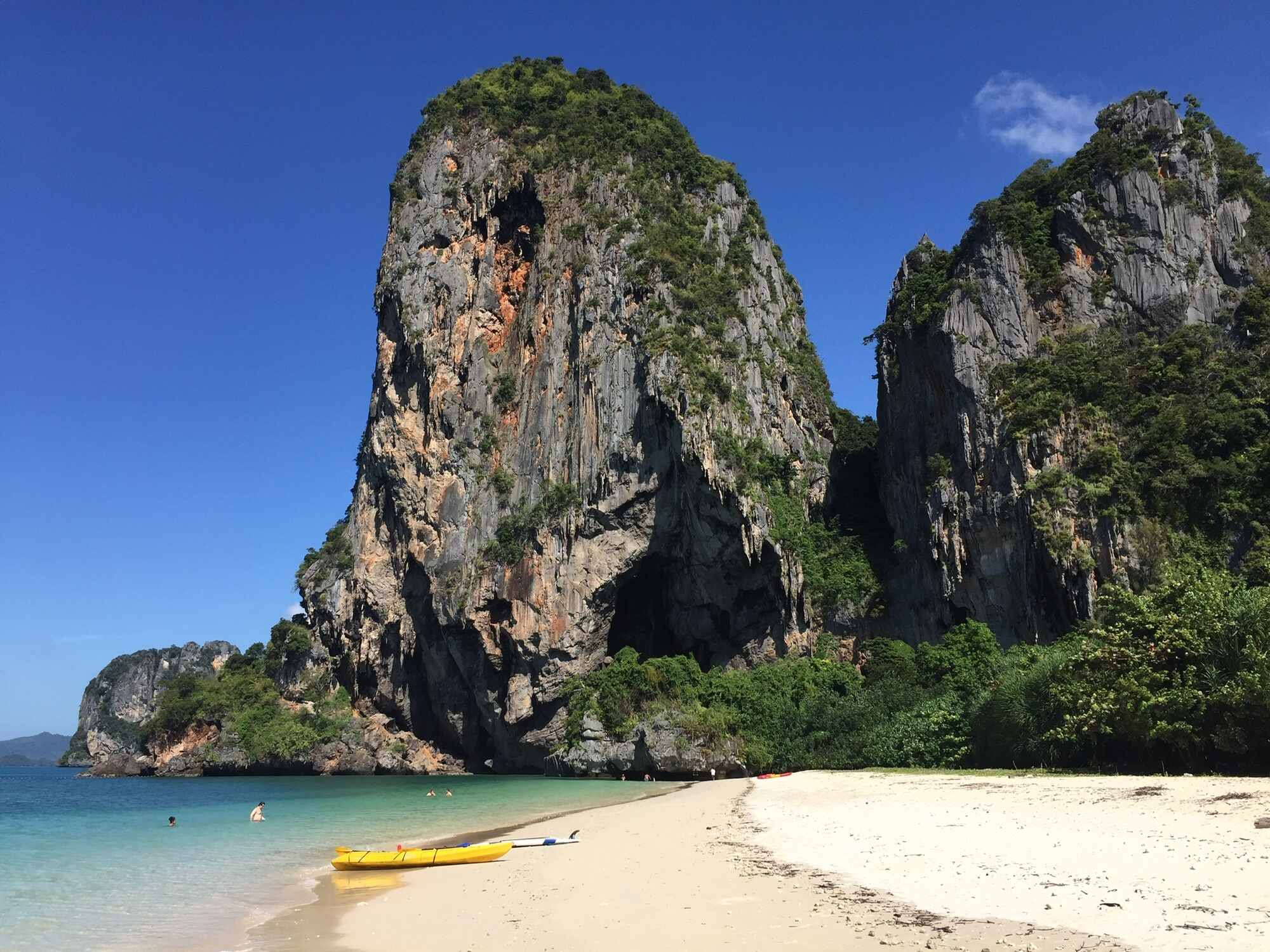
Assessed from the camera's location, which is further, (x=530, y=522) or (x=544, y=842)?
(x=530, y=522)

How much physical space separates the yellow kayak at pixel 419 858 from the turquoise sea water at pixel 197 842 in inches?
38.5

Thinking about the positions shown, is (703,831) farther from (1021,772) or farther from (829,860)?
(1021,772)

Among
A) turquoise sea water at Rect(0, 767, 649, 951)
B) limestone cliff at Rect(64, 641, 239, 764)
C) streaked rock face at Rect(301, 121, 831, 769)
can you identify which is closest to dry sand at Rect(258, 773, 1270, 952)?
turquoise sea water at Rect(0, 767, 649, 951)

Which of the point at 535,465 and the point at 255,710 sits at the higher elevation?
the point at 535,465

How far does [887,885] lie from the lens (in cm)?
1016

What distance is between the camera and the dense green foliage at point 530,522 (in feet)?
170

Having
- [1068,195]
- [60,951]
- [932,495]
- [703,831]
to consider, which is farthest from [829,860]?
[1068,195]

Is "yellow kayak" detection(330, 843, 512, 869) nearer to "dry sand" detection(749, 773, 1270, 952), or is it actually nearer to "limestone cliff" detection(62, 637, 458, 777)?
"dry sand" detection(749, 773, 1270, 952)

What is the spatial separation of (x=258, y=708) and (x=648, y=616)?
31334 millimetres

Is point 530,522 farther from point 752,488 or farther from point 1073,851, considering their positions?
point 1073,851

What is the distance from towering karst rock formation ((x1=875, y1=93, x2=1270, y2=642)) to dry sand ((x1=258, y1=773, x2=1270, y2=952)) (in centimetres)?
2153

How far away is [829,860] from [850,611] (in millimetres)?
36458

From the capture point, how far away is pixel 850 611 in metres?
47.5

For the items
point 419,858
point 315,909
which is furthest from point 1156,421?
point 315,909
